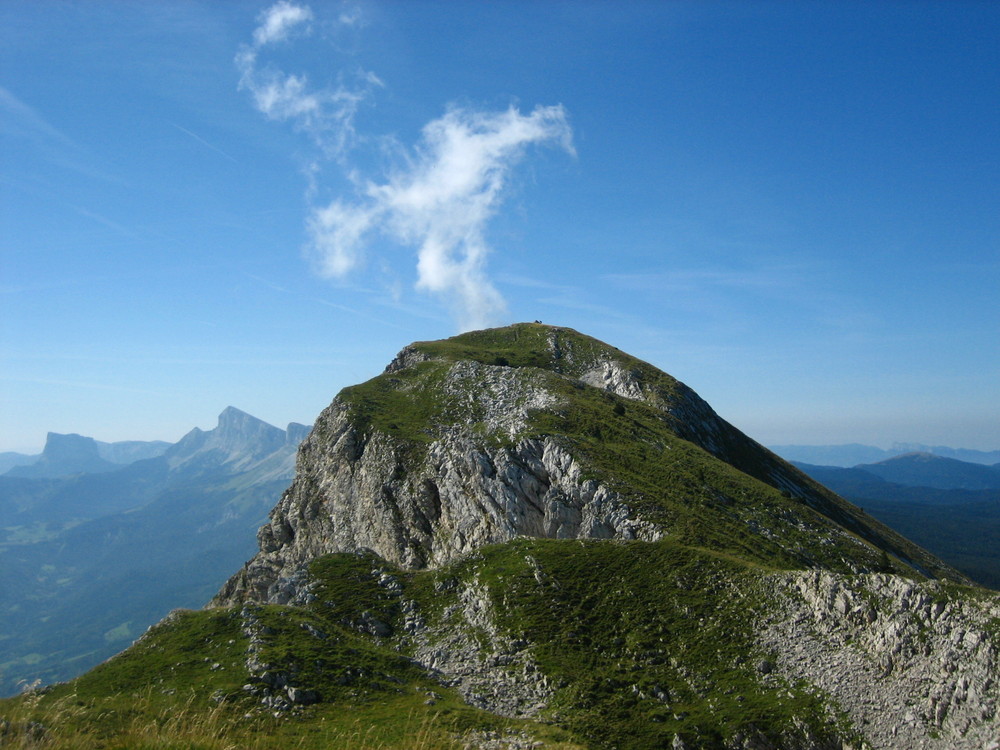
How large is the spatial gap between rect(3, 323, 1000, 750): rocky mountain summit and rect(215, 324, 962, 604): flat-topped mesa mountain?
0.44m

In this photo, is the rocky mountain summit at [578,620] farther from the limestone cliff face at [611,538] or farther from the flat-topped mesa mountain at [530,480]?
the flat-topped mesa mountain at [530,480]

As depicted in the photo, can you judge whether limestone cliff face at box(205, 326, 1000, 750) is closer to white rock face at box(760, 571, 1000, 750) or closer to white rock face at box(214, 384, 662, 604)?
white rock face at box(760, 571, 1000, 750)

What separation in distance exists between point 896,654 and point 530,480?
49049mm

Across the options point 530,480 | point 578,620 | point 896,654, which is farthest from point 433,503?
point 896,654

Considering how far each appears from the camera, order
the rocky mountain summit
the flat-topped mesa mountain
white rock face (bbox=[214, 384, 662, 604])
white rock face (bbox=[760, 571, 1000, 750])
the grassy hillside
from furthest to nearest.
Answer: white rock face (bbox=[214, 384, 662, 604]) < the flat-topped mesa mountain < the grassy hillside < the rocky mountain summit < white rock face (bbox=[760, 571, 1000, 750])

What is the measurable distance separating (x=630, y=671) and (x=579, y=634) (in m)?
5.36

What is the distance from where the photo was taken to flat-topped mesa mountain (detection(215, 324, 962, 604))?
72062 millimetres

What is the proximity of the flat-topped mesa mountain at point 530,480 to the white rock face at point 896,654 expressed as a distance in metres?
19.5

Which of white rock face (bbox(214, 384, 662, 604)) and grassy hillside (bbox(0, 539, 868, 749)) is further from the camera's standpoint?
white rock face (bbox(214, 384, 662, 604))

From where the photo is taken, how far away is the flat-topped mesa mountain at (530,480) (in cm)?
7206

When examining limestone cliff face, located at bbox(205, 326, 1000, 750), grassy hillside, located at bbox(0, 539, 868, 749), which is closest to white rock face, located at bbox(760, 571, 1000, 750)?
limestone cliff face, located at bbox(205, 326, 1000, 750)

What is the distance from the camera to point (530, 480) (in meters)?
82.5

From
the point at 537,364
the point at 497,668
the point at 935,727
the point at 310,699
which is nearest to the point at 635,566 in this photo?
the point at 497,668

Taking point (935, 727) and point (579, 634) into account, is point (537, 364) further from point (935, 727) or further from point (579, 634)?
point (935, 727)
